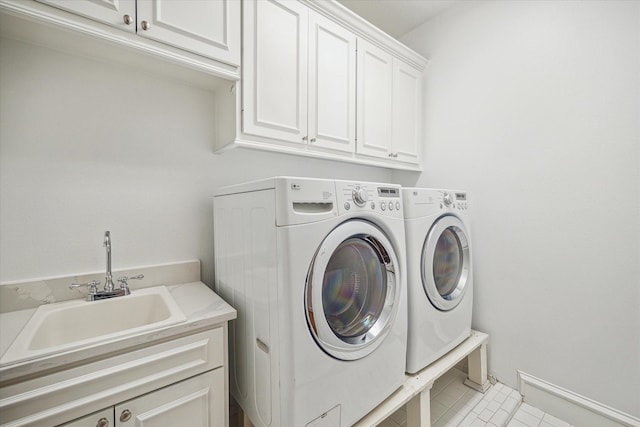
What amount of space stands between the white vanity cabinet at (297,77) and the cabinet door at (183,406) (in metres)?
1.10

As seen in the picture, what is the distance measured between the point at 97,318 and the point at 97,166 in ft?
2.30

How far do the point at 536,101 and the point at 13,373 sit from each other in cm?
265

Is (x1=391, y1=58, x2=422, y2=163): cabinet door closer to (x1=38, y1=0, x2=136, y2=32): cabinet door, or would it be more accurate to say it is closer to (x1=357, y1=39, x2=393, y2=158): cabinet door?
(x1=357, y1=39, x2=393, y2=158): cabinet door

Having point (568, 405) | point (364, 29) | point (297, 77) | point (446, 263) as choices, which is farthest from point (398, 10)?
point (568, 405)

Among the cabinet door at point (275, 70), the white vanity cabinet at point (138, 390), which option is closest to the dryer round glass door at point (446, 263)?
the cabinet door at point (275, 70)

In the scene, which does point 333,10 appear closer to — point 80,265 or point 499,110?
point 499,110

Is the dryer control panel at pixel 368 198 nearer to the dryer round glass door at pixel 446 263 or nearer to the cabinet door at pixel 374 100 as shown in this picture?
the dryer round glass door at pixel 446 263

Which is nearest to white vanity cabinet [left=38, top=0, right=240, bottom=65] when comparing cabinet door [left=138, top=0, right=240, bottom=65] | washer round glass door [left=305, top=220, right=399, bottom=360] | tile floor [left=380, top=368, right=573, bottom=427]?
cabinet door [left=138, top=0, right=240, bottom=65]

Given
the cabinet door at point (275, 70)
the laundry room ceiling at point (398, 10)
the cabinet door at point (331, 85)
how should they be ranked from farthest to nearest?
1. the laundry room ceiling at point (398, 10)
2. the cabinet door at point (331, 85)
3. the cabinet door at point (275, 70)

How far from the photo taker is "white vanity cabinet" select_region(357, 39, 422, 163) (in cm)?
184

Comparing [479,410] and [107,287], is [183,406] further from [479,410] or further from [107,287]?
[479,410]

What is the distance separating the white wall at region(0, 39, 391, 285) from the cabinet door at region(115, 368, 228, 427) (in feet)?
2.21

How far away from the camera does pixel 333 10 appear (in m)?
1.60

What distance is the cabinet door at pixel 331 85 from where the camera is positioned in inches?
61.4
